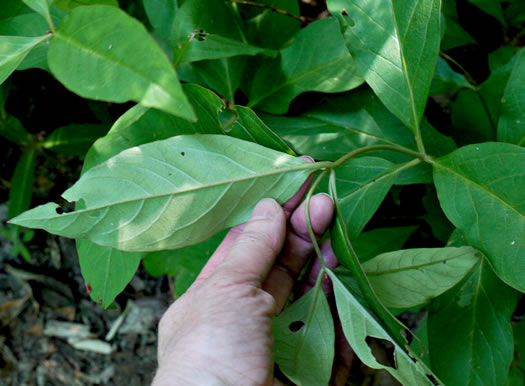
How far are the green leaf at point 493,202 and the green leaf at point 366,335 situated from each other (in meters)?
0.21

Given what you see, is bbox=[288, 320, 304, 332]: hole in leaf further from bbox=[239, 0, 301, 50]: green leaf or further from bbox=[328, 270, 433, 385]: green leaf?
bbox=[239, 0, 301, 50]: green leaf

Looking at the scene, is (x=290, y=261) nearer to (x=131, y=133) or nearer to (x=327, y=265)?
(x=327, y=265)

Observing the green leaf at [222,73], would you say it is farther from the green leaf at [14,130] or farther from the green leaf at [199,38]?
the green leaf at [14,130]

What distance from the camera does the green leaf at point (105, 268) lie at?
0.86 m

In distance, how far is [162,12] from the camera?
1.00m

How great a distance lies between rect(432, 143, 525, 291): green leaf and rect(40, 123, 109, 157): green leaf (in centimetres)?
101

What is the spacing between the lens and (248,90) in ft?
3.67

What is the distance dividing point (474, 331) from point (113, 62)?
833mm

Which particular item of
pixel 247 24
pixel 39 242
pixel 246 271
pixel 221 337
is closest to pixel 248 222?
pixel 246 271

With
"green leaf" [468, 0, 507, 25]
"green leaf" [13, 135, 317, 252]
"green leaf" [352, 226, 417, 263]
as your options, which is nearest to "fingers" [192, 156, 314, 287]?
"green leaf" [13, 135, 317, 252]

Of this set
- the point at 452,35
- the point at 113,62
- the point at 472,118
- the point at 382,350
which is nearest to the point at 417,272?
the point at 472,118

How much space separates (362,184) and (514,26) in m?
0.87

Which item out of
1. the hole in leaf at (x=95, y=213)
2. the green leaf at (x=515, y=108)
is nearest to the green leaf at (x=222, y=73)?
the hole in leaf at (x=95, y=213)

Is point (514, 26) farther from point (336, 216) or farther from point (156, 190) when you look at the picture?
point (156, 190)
